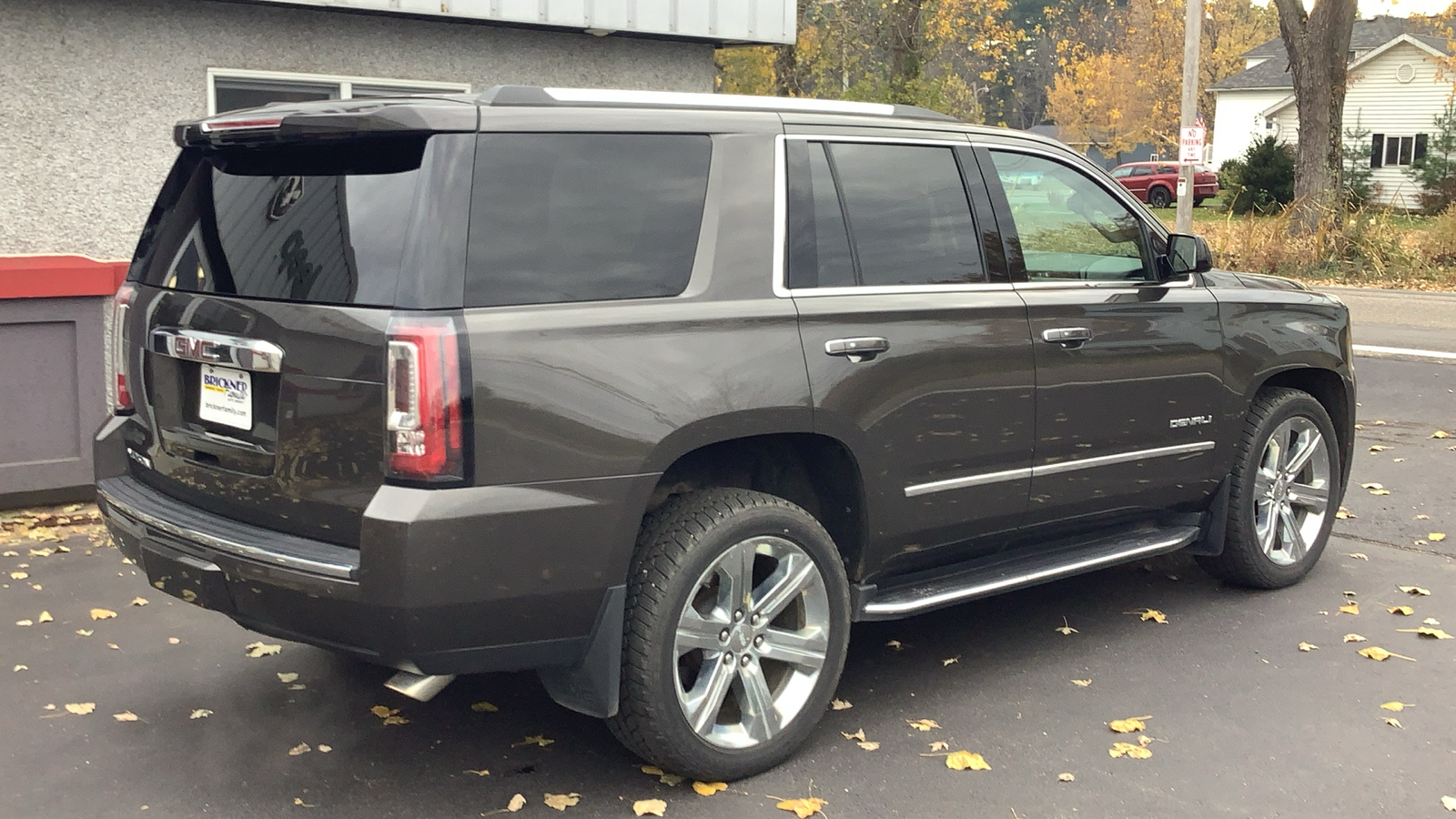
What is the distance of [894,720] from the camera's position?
176 inches

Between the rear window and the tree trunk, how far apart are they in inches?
925

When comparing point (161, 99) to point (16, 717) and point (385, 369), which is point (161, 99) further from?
point (385, 369)

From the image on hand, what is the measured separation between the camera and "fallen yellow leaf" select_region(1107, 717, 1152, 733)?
14.2 feet

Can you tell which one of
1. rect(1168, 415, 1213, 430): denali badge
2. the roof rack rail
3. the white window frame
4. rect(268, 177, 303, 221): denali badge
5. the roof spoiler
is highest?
the white window frame

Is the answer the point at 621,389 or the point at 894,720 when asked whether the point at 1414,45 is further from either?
the point at 621,389

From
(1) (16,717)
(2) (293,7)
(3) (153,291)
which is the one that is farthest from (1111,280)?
(2) (293,7)

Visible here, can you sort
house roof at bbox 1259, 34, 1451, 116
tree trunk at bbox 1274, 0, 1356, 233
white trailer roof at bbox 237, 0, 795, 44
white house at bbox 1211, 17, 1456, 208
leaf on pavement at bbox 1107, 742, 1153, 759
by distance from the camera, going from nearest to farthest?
leaf on pavement at bbox 1107, 742, 1153, 759, white trailer roof at bbox 237, 0, 795, 44, tree trunk at bbox 1274, 0, 1356, 233, white house at bbox 1211, 17, 1456, 208, house roof at bbox 1259, 34, 1451, 116

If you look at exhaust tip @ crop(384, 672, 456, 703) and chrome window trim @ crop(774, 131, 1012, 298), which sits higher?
chrome window trim @ crop(774, 131, 1012, 298)

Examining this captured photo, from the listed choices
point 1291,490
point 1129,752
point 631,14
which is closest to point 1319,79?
point 631,14

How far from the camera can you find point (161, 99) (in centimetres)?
870

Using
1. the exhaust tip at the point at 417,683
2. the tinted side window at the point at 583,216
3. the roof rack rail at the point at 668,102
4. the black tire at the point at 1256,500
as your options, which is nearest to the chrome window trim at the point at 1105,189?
the roof rack rail at the point at 668,102

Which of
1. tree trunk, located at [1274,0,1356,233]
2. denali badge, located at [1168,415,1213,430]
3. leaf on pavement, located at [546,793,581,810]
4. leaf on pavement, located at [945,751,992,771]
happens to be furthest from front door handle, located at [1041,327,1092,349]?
tree trunk, located at [1274,0,1356,233]

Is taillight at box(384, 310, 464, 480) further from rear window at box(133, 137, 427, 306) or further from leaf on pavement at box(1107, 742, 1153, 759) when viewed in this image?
leaf on pavement at box(1107, 742, 1153, 759)

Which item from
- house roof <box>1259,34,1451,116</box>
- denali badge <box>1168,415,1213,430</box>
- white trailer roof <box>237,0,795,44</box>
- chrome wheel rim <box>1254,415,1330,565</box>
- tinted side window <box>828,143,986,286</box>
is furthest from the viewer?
house roof <box>1259,34,1451,116</box>
